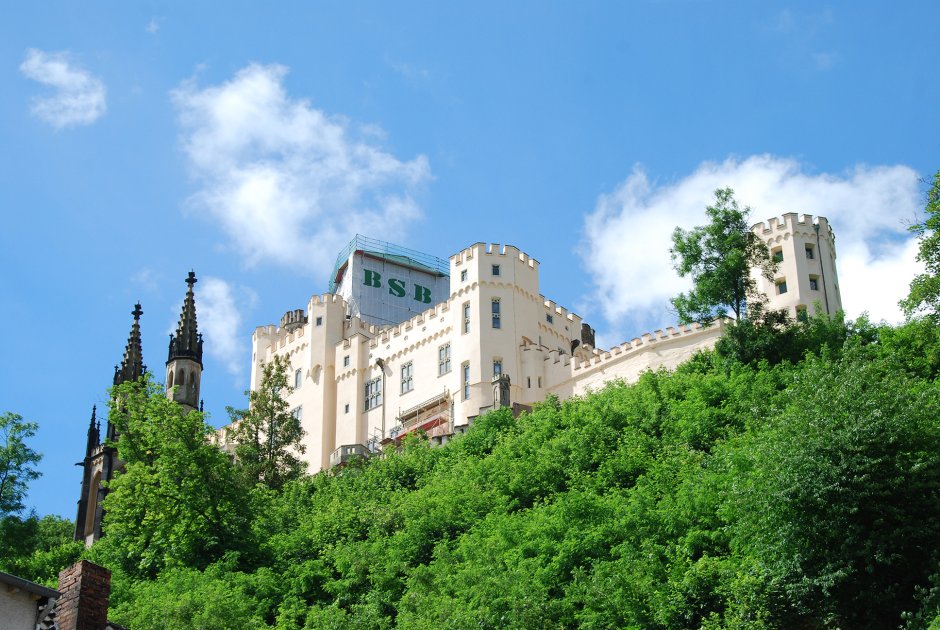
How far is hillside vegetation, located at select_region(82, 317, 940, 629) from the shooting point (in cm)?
3369

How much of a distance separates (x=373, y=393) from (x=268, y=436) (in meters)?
10.6

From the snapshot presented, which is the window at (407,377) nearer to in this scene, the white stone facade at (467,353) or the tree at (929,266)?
the white stone facade at (467,353)

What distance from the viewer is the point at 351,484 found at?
6166 centimetres

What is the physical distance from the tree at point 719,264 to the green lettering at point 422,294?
39234 mm

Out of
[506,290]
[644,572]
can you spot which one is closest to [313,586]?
[644,572]

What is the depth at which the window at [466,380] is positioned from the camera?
71438 mm

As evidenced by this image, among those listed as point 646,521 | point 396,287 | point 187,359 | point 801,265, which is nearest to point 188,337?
point 187,359

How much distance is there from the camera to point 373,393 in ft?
256

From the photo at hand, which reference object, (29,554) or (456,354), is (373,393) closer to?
(456,354)

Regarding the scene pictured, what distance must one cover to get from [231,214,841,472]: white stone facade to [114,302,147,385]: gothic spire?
8.33 meters

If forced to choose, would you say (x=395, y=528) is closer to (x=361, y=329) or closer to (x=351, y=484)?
(x=351, y=484)

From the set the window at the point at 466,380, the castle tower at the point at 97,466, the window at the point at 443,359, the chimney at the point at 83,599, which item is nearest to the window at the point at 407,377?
the window at the point at 443,359

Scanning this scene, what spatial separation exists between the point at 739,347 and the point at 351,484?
59.1ft

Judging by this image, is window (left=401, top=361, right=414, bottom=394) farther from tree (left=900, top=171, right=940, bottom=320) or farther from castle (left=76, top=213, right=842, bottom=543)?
tree (left=900, top=171, right=940, bottom=320)
